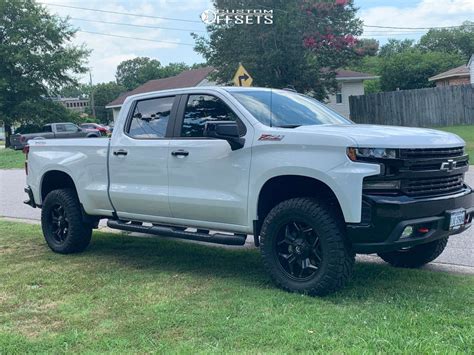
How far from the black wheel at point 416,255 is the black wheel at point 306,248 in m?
1.30

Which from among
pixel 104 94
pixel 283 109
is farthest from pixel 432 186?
pixel 104 94

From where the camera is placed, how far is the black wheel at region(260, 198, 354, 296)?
489 centimetres

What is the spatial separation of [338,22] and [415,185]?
2609cm

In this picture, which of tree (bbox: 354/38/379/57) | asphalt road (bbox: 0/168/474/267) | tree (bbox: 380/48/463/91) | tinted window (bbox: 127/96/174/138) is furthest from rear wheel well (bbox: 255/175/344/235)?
tree (bbox: 380/48/463/91)

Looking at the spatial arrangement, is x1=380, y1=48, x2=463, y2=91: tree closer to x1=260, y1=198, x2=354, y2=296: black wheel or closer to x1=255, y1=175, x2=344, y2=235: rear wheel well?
x1=255, y1=175, x2=344, y2=235: rear wheel well

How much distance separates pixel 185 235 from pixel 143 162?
0.94m

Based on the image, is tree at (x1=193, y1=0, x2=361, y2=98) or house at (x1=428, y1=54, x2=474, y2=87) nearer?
tree at (x1=193, y1=0, x2=361, y2=98)

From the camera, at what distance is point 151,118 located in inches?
257

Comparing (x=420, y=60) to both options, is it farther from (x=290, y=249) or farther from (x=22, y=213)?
(x=290, y=249)

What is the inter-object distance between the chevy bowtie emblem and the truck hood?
14 centimetres

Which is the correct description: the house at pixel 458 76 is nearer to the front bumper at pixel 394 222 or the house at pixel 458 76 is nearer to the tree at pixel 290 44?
the tree at pixel 290 44

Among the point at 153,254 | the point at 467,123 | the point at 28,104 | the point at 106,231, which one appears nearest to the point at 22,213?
the point at 106,231

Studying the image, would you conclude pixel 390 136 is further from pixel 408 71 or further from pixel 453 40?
pixel 453 40

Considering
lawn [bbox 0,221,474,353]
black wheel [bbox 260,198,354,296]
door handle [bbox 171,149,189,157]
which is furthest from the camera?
door handle [bbox 171,149,189,157]
